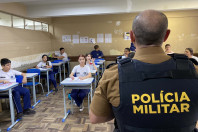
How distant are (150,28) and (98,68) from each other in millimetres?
4532

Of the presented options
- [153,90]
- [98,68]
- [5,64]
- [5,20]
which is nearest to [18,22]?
[5,20]

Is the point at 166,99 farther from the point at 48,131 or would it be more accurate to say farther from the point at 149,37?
the point at 48,131

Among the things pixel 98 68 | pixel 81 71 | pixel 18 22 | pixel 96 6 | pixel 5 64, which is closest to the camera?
pixel 5 64

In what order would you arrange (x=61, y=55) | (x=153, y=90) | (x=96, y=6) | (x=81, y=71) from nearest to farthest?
(x=153, y=90) < (x=81, y=71) < (x=96, y=6) < (x=61, y=55)

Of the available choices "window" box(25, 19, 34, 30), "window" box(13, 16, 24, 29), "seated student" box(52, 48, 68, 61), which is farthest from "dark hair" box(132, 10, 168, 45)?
"seated student" box(52, 48, 68, 61)

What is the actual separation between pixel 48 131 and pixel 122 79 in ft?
8.11

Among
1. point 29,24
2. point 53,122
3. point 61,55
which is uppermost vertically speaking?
point 29,24

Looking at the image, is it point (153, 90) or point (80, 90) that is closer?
point (153, 90)

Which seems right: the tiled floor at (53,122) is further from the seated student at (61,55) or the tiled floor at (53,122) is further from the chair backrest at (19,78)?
the seated student at (61,55)

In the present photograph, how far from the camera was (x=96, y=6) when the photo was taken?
543 cm

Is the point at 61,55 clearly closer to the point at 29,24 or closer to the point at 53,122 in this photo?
the point at 29,24

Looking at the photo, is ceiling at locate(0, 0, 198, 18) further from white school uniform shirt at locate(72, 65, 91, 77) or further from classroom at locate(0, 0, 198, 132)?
white school uniform shirt at locate(72, 65, 91, 77)

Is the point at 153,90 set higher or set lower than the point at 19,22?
lower

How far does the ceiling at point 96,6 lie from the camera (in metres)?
5.14
